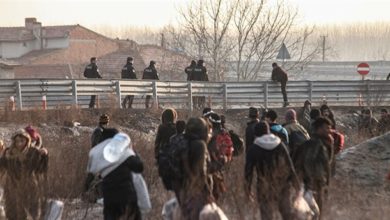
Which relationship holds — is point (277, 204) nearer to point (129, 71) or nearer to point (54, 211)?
→ point (54, 211)

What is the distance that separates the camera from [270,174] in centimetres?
1048

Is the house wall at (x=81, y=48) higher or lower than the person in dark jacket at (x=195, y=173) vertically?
higher

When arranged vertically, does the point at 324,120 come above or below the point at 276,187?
above

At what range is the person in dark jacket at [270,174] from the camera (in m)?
10.5

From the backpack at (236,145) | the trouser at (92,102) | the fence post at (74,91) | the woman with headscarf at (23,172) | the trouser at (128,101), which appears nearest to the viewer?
the woman with headscarf at (23,172)

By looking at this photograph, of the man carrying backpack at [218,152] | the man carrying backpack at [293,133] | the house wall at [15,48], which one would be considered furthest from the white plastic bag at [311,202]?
the house wall at [15,48]

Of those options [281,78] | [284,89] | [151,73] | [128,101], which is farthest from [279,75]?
[128,101]

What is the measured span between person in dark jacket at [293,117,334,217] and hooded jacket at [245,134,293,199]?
66 centimetres

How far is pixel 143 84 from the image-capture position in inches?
1136

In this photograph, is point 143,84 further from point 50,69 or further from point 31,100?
point 50,69

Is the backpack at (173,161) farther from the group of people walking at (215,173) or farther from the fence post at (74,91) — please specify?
the fence post at (74,91)

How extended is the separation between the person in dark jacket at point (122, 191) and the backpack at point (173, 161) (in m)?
0.31

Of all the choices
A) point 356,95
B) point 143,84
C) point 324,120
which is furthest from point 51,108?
point 324,120

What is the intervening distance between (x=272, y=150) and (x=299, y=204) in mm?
795
